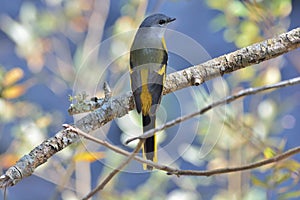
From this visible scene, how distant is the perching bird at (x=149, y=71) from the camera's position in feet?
3.25

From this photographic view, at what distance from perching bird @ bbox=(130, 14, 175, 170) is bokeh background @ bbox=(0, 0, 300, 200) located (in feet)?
0.24

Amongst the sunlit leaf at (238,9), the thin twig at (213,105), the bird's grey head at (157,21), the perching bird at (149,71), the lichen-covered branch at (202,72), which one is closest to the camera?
the thin twig at (213,105)

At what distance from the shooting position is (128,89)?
1.25 metres

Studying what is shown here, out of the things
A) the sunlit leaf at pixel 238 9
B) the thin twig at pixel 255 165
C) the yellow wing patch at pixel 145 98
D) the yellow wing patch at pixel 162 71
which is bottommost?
the thin twig at pixel 255 165

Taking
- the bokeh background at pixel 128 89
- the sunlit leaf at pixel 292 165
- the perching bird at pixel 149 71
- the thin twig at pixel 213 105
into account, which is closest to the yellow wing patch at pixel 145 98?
the perching bird at pixel 149 71

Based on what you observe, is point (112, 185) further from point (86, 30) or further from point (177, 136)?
point (86, 30)

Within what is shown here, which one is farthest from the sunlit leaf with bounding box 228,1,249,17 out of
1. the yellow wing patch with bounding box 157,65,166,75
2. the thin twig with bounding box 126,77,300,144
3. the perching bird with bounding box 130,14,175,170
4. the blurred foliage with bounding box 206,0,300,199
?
the thin twig with bounding box 126,77,300,144

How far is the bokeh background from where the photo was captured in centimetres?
137

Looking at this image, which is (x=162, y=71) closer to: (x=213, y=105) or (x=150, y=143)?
(x=150, y=143)

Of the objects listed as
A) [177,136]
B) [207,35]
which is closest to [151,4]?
[207,35]

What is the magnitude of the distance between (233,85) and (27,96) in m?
0.84

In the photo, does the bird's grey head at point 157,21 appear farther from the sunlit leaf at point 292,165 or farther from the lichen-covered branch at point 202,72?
the sunlit leaf at point 292,165

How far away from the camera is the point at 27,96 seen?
6.79 ft

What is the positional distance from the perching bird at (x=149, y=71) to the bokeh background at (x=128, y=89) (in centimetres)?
7
